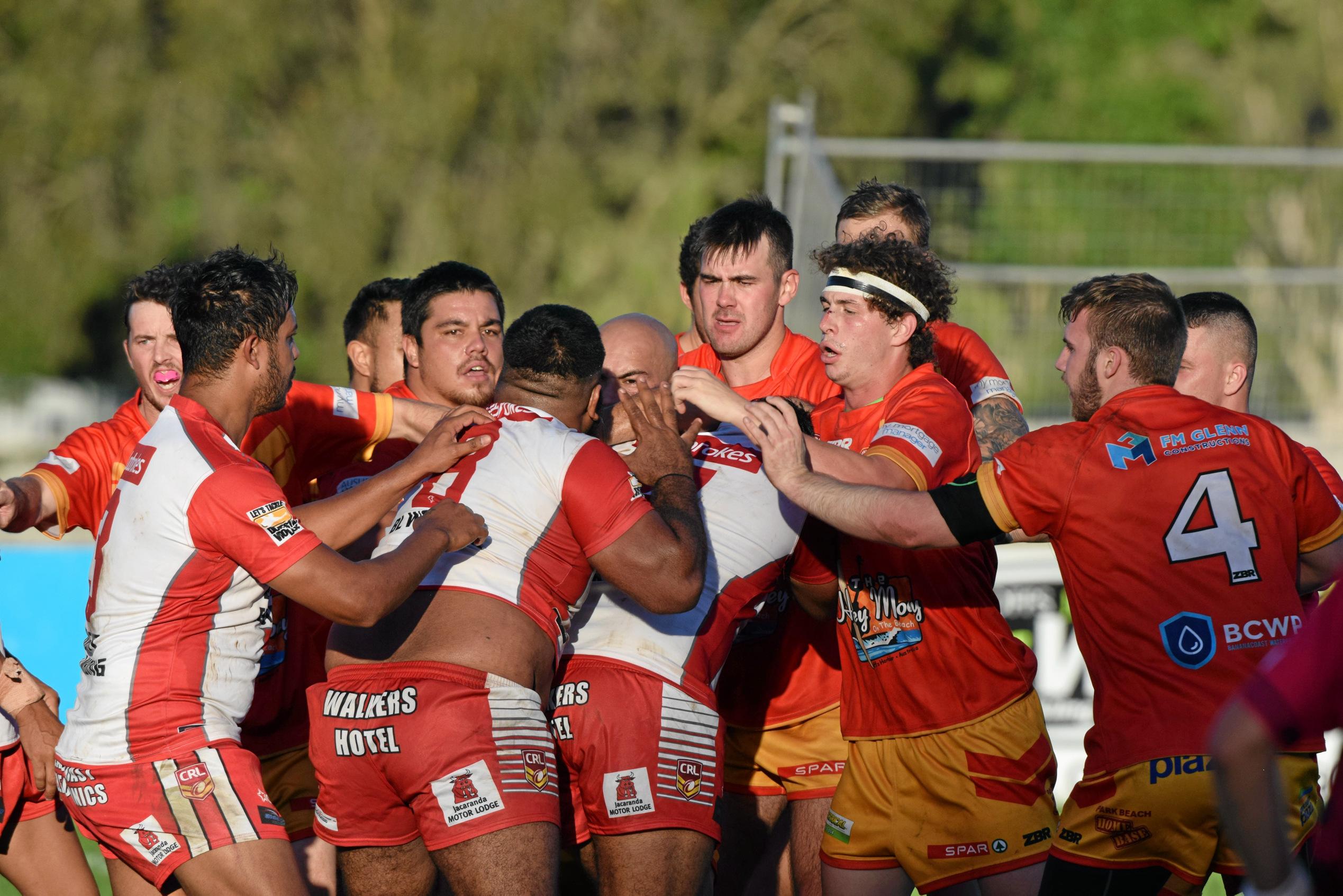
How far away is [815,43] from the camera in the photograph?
2659cm

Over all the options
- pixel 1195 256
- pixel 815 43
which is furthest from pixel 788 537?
pixel 815 43

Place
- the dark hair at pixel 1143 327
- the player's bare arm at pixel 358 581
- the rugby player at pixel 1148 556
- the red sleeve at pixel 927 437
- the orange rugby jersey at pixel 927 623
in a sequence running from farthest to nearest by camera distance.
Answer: the orange rugby jersey at pixel 927 623 < the red sleeve at pixel 927 437 < the dark hair at pixel 1143 327 < the rugby player at pixel 1148 556 < the player's bare arm at pixel 358 581

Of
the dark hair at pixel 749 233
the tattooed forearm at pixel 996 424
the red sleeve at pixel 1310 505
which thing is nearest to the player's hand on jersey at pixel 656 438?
the dark hair at pixel 749 233

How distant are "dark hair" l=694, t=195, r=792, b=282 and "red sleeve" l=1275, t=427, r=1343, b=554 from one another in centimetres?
241

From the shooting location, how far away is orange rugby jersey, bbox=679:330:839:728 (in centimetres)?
586

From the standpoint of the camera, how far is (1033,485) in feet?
14.2

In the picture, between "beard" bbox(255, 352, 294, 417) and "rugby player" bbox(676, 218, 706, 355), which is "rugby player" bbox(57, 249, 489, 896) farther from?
"rugby player" bbox(676, 218, 706, 355)

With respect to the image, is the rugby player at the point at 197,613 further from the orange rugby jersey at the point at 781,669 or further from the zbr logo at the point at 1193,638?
the zbr logo at the point at 1193,638

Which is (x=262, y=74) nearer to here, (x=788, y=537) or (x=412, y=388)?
(x=412, y=388)

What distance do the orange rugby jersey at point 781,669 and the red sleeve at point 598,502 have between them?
1450 mm

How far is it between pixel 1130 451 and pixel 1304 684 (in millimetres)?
1730

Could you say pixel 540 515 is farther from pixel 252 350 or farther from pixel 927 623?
pixel 927 623

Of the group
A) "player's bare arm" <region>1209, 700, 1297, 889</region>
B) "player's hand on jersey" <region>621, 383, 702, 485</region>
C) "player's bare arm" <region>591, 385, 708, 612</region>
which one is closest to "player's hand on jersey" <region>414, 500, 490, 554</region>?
"player's bare arm" <region>591, 385, 708, 612</region>

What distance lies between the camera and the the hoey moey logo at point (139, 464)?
4.27 m
